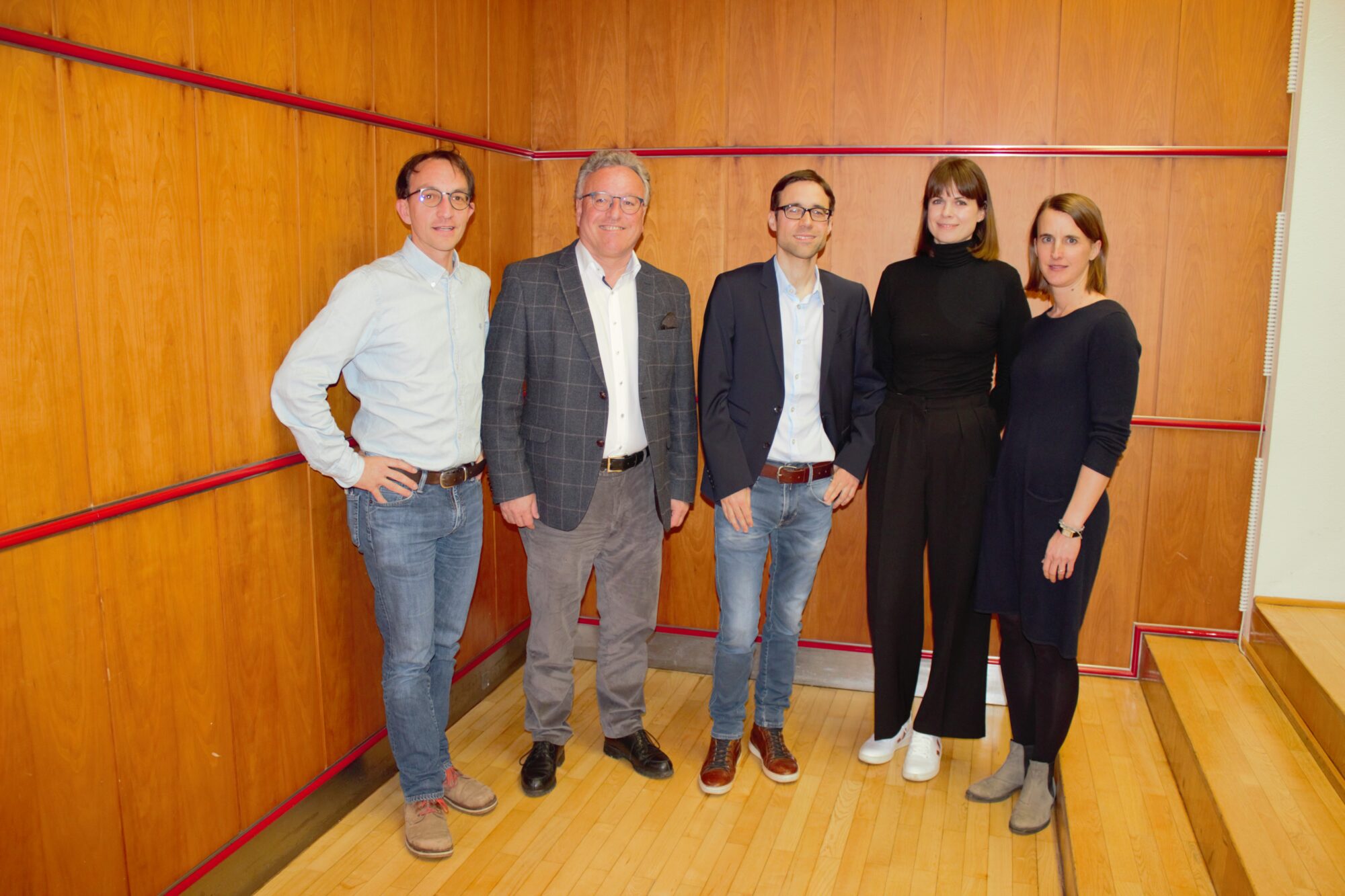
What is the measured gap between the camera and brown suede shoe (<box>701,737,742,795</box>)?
310cm

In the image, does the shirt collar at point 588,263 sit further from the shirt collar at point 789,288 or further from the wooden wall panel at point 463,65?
the wooden wall panel at point 463,65

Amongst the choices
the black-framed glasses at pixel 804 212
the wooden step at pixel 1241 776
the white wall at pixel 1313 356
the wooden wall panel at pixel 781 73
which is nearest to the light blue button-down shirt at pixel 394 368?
the black-framed glasses at pixel 804 212

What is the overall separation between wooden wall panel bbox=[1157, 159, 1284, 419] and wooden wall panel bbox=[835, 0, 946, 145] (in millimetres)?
911

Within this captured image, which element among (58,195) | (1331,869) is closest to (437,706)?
(58,195)

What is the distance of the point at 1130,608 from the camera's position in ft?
12.1

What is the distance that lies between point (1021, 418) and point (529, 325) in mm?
1438

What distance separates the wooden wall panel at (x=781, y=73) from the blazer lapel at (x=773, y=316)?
1.02m

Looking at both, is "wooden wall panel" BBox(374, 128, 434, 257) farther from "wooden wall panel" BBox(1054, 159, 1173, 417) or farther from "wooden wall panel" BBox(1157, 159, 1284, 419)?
"wooden wall panel" BBox(1157, 159, 1284, 419)

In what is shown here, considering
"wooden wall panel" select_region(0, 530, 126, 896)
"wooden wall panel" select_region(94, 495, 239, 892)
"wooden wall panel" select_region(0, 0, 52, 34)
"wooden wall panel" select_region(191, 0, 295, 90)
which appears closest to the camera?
"wooden wall panel" select_region(0, 0, 52, 34)

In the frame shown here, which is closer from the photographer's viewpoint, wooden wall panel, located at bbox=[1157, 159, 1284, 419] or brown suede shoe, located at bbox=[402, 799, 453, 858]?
brown suede shoe, located at bbox=[402, 799, 453, 858]

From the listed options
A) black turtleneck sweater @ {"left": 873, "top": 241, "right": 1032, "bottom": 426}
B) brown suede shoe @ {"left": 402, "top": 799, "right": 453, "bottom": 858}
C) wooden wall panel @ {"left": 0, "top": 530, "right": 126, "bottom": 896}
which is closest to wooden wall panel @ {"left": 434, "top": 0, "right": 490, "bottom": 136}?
black turtleneck sweater @ {"left": 873, "top": 241, "right": 1032, "bottom": 426}

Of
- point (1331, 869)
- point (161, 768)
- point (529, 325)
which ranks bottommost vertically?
point (1331, 869)

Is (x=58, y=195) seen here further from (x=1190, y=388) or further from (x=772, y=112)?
(x=1190, y=388)

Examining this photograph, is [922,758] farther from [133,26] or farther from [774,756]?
[133,26]
